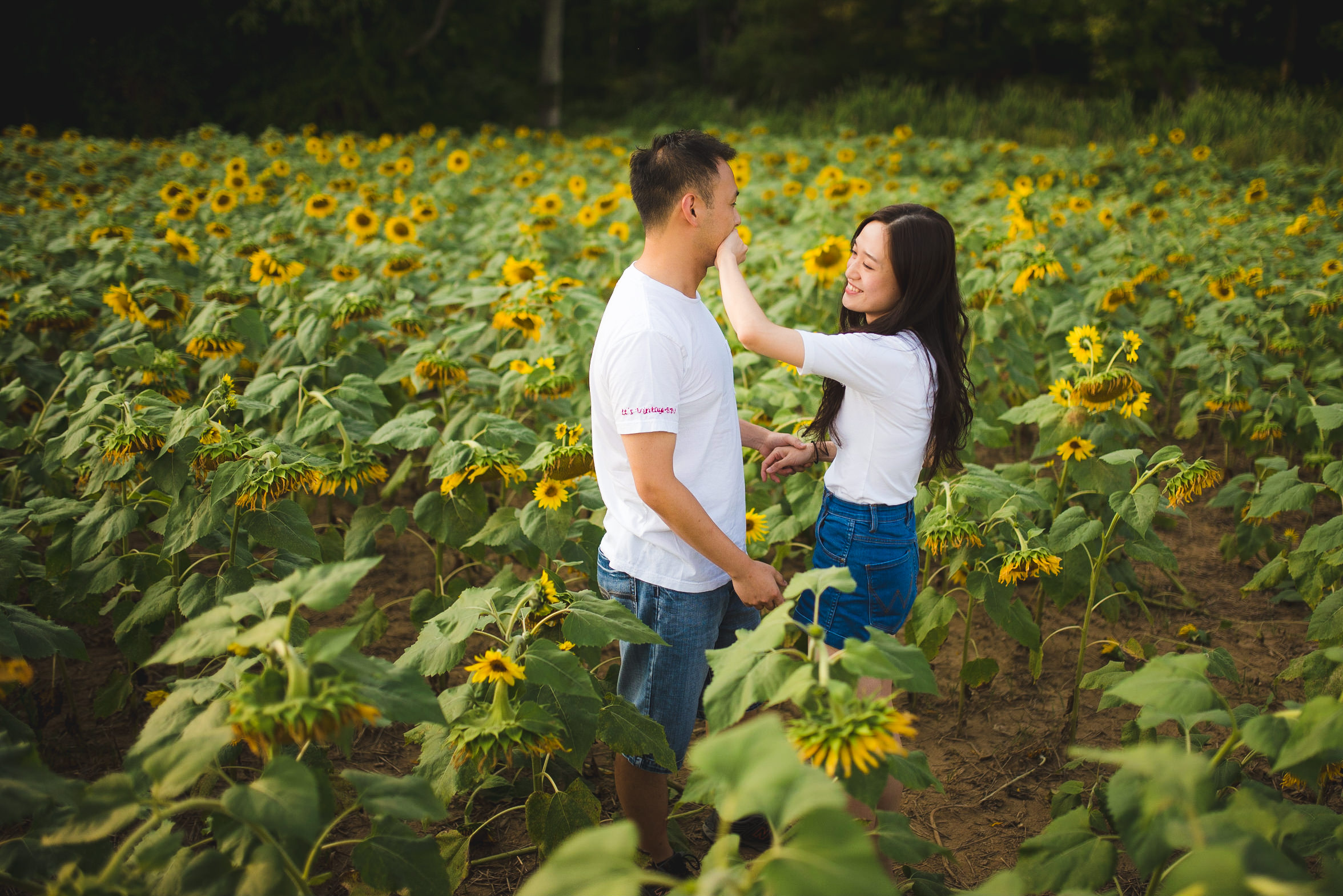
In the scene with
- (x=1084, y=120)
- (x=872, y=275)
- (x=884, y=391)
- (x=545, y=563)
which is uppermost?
(x=1084, y=120)

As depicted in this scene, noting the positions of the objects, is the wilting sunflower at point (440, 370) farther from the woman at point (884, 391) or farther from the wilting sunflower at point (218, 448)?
the woman at point (884, 391)

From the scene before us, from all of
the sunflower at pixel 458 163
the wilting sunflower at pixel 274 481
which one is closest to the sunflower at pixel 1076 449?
the wilting sunflower at pixel 274 481

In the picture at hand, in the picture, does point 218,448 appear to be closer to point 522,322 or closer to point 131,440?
point 131,440

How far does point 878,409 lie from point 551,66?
1762 cm

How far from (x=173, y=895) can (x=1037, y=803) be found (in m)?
2.09

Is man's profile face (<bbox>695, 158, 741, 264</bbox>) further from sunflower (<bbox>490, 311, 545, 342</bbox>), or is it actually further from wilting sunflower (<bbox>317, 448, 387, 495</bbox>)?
sunflower (<bbox>490, 311, 545, 342</bbox>)

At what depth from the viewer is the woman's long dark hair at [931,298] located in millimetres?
1825

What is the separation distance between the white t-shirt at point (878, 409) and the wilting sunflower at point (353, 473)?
1115mm

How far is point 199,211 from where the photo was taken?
19.0ft

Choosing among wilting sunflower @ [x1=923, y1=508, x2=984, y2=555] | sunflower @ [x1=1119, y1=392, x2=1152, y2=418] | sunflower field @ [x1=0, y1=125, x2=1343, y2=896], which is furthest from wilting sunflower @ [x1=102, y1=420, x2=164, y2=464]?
sunflower @ [x1=1119, y1=392, x2=1152, y2=418]

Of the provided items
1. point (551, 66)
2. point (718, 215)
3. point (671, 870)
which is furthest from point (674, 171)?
point (551, 66)

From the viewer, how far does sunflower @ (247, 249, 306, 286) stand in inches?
135

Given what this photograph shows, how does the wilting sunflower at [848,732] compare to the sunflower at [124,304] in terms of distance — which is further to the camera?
the sunflower at [124,304]

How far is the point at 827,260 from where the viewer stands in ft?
12.0
